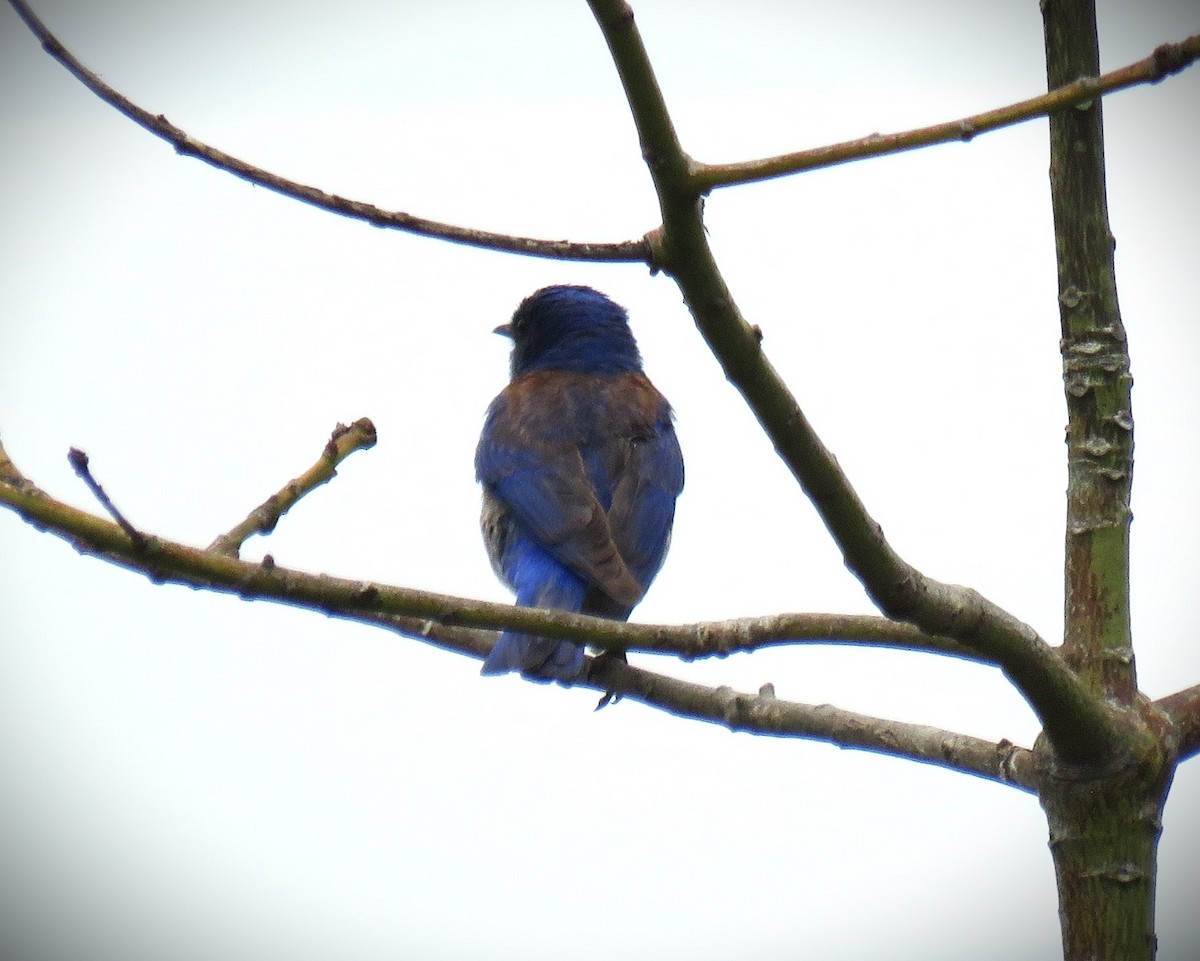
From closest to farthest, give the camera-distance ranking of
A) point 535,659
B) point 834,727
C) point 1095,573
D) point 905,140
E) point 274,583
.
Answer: point 905,140 → point 274,583 → point 1095,573 → point 834,727 → point 535,659

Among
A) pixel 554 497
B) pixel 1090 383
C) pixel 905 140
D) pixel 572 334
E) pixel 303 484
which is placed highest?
pixel 572 334

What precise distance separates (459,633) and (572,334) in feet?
10.5

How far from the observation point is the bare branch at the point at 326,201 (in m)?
2.22

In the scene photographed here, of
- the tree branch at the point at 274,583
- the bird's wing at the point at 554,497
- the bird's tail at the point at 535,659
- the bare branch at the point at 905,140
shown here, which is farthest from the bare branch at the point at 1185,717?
the bird's wing at the point at 554,497

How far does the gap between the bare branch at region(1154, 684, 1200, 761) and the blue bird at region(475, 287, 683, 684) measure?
1.91m

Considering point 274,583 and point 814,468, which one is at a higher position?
point 814,468

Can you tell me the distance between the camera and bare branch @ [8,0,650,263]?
2.22 metres

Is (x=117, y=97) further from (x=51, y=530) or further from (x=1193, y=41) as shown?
(x=1193, y=41)

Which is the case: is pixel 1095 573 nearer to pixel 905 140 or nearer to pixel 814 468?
pixel 814 468

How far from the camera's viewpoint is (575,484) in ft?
18.3

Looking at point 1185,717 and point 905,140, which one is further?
point 1185,717

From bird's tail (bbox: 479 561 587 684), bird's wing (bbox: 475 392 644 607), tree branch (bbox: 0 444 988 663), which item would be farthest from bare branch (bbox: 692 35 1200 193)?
bird's wing (bbox: 475 392 644 607)

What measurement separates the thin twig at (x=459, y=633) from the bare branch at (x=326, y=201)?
1.95 ft

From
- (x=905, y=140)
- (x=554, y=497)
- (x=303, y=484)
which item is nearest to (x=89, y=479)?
(x=303, y=484)
